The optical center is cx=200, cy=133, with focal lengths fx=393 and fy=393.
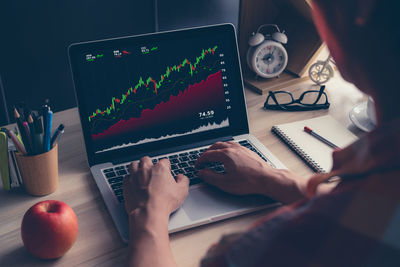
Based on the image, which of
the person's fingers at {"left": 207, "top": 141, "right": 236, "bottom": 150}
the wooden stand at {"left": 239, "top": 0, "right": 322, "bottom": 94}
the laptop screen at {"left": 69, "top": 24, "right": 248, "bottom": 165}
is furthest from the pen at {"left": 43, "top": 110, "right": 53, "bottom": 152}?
the wooden stand at {"left": 239, "top": 0, "right": 322, "bottom": 94}

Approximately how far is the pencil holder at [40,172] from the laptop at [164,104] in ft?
0.33

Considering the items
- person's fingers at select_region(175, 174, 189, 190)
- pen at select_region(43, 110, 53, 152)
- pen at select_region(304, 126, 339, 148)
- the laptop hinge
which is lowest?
pen at select_region(304, 126, 339, 148)

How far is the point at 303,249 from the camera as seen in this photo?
0.39 m

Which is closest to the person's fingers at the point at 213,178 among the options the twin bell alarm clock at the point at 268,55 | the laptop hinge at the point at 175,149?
the laptop hinge at the point at 175,149

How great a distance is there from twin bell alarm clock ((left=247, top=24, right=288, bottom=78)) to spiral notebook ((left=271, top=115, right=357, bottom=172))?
29 cm

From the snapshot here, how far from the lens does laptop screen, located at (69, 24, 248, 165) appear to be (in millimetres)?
947

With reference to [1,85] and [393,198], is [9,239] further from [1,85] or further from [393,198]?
[1,85]

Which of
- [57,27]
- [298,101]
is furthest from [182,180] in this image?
[57,27]

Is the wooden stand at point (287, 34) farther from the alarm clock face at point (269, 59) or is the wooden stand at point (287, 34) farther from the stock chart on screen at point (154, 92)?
the stock chart on screen at point (154, 92)

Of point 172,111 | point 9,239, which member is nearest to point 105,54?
point 172,111

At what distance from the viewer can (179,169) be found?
0.94 meters

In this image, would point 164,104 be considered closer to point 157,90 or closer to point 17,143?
point 157,90

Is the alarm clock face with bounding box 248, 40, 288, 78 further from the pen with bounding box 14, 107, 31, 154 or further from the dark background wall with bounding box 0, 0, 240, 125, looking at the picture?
the pen with bounding box 14, 107, 31, 154

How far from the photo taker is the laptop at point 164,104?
0.92 meters
